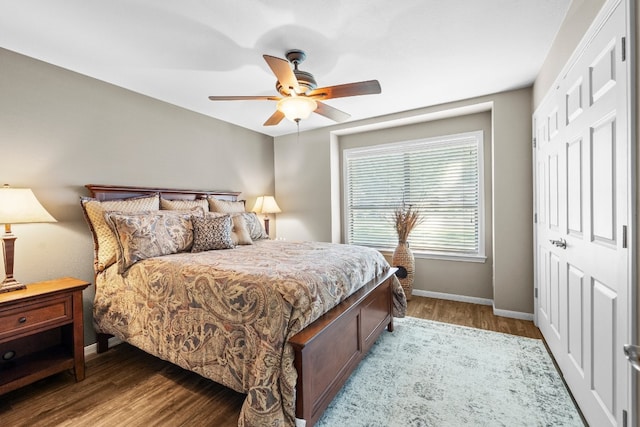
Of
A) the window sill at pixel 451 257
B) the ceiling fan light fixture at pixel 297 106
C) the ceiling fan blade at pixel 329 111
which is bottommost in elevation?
the window sill at pixel 451 257

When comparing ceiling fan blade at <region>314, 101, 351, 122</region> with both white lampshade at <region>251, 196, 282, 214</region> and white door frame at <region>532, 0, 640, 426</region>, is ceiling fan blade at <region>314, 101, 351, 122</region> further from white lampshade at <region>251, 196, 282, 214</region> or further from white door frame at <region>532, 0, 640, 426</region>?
white lampshade at <region>251, 196, 282, 214</region>

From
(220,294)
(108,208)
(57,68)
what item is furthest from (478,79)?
(57,68)

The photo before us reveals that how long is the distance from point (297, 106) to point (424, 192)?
8.33ft

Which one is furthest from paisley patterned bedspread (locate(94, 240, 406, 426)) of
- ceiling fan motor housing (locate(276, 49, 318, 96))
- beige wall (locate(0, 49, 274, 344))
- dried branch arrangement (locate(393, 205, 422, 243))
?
dried branch arrangement (locate(393, 205, 422, 243))

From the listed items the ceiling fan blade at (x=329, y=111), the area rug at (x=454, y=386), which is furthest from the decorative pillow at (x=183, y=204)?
the area rug at (x=454, y=386)

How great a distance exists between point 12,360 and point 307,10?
3.26 m

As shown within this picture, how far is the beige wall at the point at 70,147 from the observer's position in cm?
228

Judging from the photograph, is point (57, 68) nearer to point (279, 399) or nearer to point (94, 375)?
point (94, 375)

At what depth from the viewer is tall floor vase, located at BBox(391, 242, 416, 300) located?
3.80 m

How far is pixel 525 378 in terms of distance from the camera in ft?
6.87

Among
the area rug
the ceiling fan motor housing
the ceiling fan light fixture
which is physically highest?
the ceiling fan motor housing

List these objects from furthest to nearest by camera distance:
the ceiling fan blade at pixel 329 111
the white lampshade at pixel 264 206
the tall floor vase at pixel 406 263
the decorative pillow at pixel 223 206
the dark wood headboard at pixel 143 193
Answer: the white lampshade at pixel 264 206 → the tall floor vase at pixel 406 263 → the decorative pillow at pixel 223 206 → the dark wood headboard at pixel 143 193 → the ceiling fan blade at pixel 329 111

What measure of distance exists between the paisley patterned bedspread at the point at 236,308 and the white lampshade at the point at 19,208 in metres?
0.68

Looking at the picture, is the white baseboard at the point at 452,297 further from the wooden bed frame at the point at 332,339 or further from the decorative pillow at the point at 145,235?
the decorative pillow at the point at 145,235
